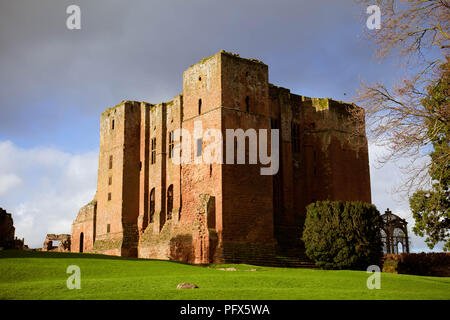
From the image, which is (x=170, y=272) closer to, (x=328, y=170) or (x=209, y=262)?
(x=209, y=262)

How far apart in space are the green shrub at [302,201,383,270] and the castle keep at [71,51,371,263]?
308cm

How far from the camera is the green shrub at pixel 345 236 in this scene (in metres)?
26.1

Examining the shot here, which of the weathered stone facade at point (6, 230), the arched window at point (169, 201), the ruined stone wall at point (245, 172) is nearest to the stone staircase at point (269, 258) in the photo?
the ruined stone wall at point (245, 172)

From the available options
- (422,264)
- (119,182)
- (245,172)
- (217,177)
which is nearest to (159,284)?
(217,177)

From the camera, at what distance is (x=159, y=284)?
1620cm

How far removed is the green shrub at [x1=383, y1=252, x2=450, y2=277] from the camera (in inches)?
1204

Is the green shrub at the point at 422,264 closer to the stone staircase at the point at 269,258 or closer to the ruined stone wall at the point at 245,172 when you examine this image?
the stone staircase at the point at 269,258

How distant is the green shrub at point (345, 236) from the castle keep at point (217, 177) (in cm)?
308

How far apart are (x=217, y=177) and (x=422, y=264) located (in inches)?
499

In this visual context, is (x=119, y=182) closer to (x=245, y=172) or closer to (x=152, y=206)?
(x=152, y=206)

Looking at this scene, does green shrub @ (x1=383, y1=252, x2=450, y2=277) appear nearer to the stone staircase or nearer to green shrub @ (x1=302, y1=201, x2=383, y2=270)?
green shrub @ (x1=302, y1=201, x2=383, y2=270)
